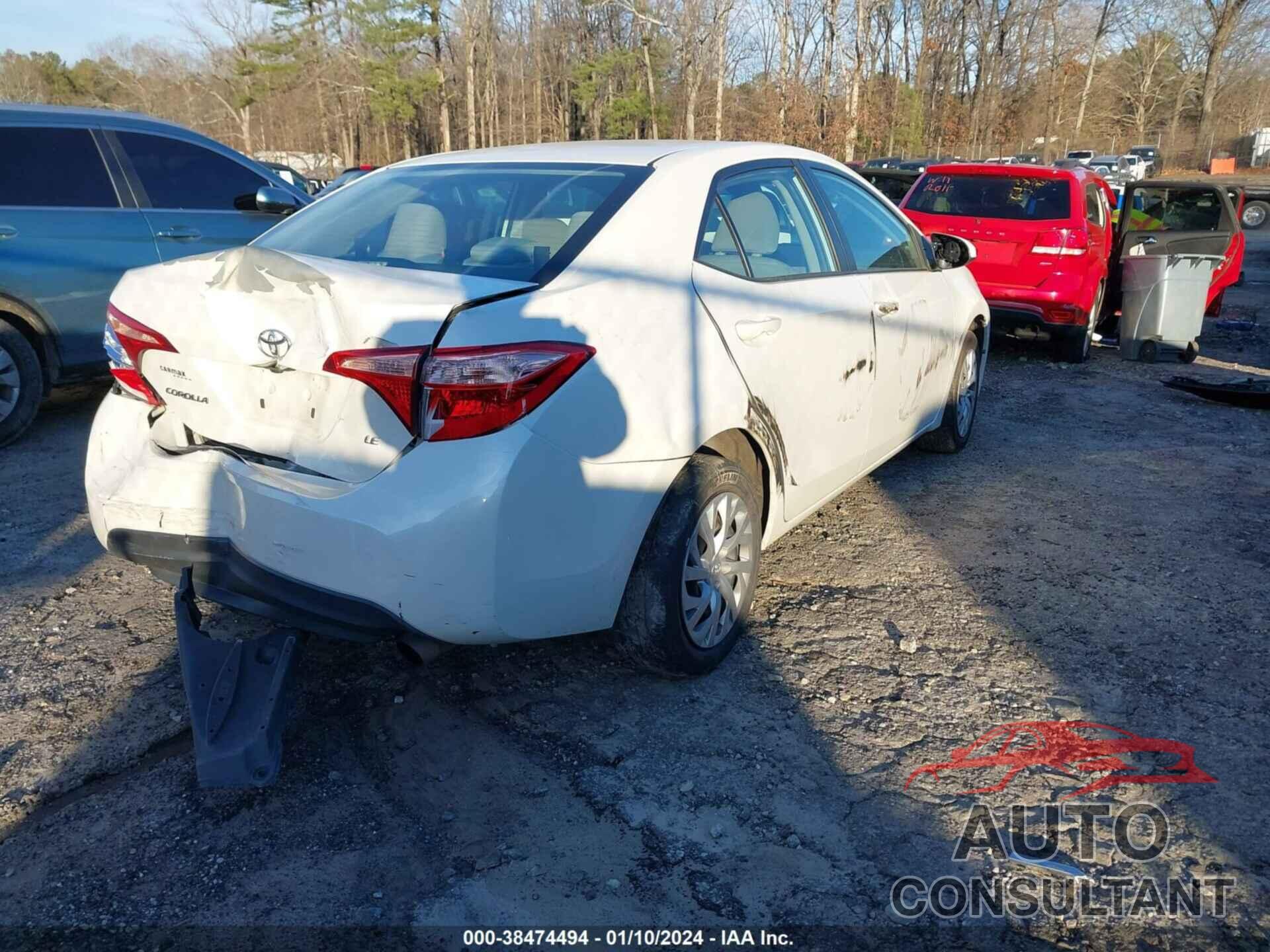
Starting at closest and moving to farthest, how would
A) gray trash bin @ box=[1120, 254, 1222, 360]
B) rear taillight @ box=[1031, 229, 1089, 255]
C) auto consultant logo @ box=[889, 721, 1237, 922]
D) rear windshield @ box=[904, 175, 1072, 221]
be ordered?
auto consultant logo @ box=[889, 721, 1237, 922]
rear taillight @ box=[1031, 229, 1089, 255]
gray trash bin @ box=[1120, 254, 1222, 360]
rear windshield @ box=[904, 175, 1072, 221]

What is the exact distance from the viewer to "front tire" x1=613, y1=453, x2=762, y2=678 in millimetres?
2912

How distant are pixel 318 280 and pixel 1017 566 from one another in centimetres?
307

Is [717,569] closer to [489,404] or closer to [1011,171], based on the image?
[489,404]

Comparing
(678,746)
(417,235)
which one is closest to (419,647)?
(678,746)

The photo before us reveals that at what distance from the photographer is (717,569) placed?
320 cm

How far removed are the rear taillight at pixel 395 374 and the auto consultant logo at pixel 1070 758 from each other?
1685mm

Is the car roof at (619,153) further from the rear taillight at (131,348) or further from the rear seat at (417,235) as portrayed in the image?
the rear taillight at (131,348)

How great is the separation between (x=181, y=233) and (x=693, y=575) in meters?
4.78

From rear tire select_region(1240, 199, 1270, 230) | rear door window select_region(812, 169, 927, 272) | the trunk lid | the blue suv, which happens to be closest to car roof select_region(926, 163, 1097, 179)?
rear door window select_region(812, 169, 927, 272)

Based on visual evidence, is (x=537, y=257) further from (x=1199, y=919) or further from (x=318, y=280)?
(x=1199, y=919)

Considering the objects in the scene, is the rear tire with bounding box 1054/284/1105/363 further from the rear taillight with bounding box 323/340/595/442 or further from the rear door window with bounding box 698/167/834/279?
the rear taillight with bounding box 323/340/595/442

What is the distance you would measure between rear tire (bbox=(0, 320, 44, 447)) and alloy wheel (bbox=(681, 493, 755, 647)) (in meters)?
4.43

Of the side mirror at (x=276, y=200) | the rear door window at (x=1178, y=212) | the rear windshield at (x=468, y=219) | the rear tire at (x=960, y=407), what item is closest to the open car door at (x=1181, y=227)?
the rear door window at (x=1178, y=212)

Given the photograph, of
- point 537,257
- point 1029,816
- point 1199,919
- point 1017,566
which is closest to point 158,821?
point 537,257
